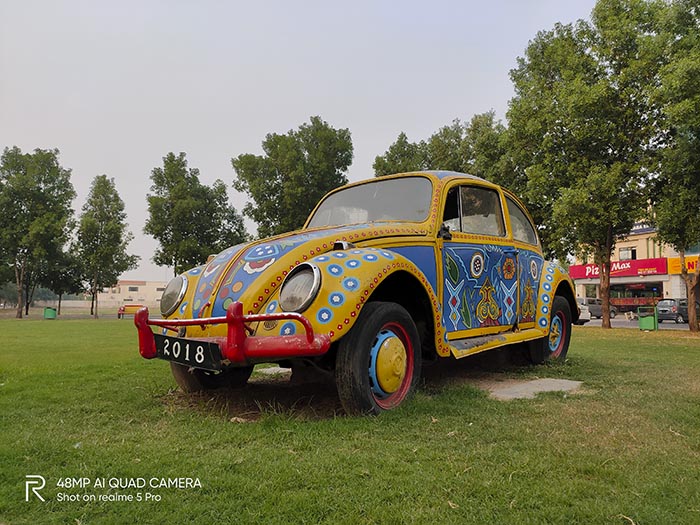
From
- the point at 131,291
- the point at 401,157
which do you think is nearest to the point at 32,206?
the point at 401,157

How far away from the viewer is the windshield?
4.87 m

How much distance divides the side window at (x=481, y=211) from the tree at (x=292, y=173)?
20.8 m

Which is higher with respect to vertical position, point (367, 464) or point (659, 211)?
point (659, 211)

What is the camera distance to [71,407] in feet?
13.5

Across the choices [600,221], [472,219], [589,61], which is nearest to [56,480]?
[472,219]

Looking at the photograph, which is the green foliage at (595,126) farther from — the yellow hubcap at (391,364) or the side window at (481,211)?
the yellow hubcap at (391,364)

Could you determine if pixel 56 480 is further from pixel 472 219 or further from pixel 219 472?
pixel 472 219

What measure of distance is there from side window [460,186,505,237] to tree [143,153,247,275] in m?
27.1

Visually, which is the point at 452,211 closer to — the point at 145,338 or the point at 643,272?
the point at 145,338

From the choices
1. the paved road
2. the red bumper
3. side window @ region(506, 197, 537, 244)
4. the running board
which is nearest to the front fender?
the red bumper

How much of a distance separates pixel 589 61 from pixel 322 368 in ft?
53.7

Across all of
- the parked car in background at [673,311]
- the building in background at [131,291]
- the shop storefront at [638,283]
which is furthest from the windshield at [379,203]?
the building in background at [131,291]

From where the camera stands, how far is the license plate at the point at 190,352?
3.30 metres

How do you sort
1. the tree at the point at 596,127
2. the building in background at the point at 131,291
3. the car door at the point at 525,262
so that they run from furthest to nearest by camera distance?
1. the building in background at the point at 131,291
2. the tree at the point at 596,127
3. the car door at the point at 525,262
